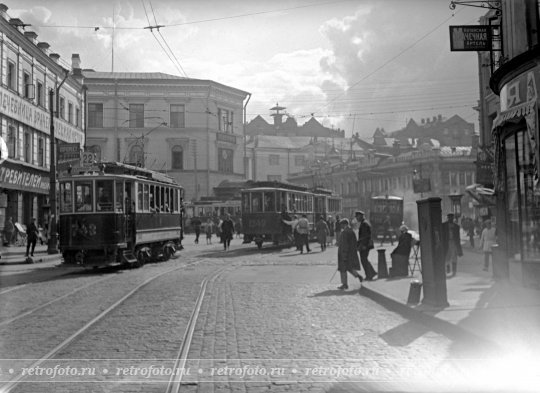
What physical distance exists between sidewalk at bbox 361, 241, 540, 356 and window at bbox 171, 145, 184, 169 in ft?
132

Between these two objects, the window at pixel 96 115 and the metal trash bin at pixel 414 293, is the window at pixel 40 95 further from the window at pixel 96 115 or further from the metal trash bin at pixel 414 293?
the metal trash bin at pixel 414 293

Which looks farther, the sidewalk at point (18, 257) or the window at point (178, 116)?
the window at point (178, 116)

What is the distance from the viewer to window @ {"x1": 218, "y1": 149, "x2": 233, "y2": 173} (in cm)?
6016

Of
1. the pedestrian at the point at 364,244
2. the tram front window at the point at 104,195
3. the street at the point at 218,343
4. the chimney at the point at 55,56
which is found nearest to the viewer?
the street at the point at 218,343

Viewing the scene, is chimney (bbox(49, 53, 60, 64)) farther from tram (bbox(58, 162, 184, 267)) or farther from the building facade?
the building facade

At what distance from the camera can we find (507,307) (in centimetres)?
970

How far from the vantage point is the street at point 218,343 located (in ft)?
19.2

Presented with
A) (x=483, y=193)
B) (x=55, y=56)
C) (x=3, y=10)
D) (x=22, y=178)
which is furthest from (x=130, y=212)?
(x=55, y=56)

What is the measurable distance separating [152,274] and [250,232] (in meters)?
12.7

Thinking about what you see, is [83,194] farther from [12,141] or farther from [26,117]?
[26,117]

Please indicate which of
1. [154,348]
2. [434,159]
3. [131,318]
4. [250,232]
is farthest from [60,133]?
[434,159]

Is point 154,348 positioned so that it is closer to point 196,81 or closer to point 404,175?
point 196,81

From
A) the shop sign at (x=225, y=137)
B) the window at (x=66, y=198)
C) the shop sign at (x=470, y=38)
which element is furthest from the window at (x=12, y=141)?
the shop sign at (x=225, y=137)

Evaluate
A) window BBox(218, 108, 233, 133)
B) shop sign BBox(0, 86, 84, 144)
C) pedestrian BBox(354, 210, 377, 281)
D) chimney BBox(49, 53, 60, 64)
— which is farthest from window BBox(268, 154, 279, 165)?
pedestrian BBox(354, 210, 377, 281)
